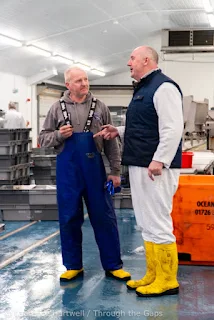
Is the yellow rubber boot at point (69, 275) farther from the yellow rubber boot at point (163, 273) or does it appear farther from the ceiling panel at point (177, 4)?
the ceiling panel at point (177, 4)

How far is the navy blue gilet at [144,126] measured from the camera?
356 centimetres

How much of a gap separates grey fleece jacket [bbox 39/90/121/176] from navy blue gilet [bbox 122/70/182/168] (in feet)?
1.32

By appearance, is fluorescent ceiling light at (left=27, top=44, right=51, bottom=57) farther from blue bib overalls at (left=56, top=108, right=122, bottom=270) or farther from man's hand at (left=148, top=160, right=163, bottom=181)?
man's hand at (left=148, top=160, right=163, bottom=181)

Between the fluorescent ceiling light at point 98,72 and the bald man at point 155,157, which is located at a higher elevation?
the fluorescent ceiling light at point 98,72

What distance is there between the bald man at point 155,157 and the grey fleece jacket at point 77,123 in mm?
369

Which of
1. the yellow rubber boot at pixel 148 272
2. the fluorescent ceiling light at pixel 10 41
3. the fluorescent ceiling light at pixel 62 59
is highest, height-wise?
the fluorescent ceiling light at pixel 62 59

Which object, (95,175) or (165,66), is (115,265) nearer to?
(95,175)

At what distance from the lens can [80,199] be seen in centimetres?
403

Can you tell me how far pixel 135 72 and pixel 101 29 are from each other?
1088 cm

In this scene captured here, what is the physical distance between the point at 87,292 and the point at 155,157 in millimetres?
1102

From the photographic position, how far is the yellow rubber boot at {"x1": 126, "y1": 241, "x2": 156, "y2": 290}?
3.67 m

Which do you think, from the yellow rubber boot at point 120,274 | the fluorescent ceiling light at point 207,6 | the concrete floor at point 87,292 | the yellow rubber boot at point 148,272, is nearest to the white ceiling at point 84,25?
the fluorescent ceiling light at point 207,6

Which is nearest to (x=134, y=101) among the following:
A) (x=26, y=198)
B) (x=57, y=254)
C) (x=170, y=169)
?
(x=170, y=169)

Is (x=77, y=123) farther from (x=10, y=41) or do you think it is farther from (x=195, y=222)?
(x=10, y=41)
